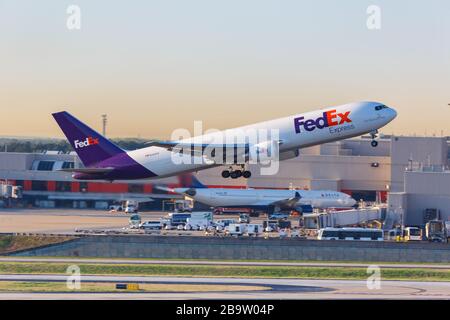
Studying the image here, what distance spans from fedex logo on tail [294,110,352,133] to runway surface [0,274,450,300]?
1687 cm

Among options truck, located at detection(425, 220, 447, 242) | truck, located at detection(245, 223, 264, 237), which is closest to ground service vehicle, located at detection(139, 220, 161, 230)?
truck, located at detection(245, 223, 264, 237)

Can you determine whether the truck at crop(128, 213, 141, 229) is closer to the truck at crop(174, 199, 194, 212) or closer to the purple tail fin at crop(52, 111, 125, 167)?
the truck at crop(174, 199, 194, 212)

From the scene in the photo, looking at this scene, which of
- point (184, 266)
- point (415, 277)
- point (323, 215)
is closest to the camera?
point (415, 277)

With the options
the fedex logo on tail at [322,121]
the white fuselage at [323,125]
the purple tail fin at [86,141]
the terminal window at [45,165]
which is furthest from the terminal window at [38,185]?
the fedex logo on tail at [322,121]

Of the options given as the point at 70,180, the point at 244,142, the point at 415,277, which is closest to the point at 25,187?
the point at 70,180

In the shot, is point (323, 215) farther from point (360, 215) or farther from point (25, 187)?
point (25, 187)

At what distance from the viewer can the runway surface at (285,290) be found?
7931 centimetres

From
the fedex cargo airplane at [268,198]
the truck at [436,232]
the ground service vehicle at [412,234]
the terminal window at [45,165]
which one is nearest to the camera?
the truck at [436,232]

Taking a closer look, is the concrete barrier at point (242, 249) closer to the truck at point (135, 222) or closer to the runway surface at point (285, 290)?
the runway surface at point (285, 290)

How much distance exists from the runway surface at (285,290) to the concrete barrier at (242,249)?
69.0 feet

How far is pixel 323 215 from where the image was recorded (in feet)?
459

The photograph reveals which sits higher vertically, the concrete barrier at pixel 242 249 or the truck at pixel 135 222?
the truck at pixel 135 222

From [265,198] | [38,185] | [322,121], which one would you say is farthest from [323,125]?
[38,185]
